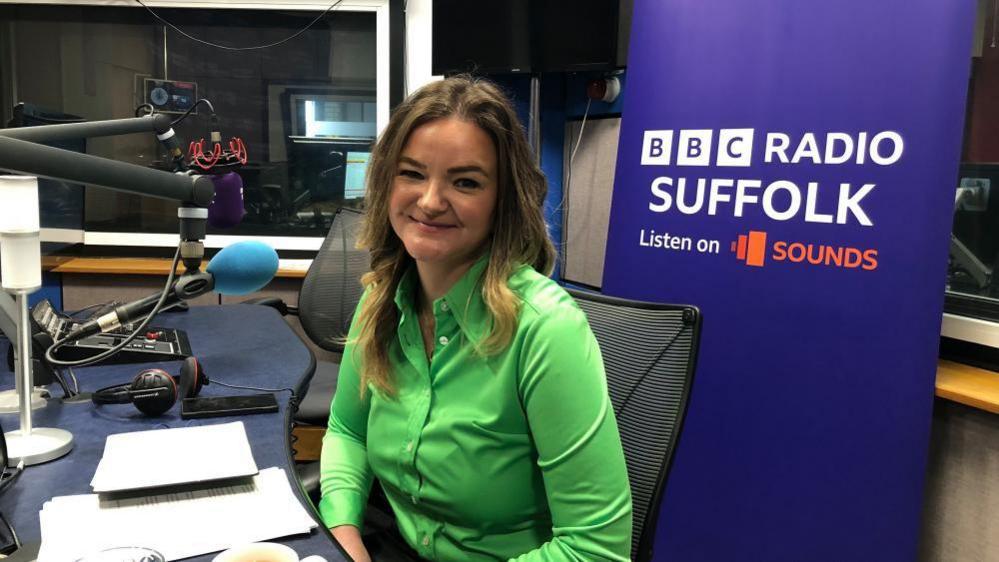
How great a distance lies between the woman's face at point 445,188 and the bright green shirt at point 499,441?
0.07 m

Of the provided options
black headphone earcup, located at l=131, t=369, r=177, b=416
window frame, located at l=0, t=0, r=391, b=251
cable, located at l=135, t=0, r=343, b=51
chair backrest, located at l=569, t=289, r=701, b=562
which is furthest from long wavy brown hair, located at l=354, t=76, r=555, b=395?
cable, located at l=135, t=0, r=343, b=51

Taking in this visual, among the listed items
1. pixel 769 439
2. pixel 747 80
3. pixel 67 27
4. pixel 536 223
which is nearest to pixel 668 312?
pixel 536 223

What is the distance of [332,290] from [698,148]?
156 cm

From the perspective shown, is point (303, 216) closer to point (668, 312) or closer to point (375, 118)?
point (375, 118)

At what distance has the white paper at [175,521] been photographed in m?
0.87

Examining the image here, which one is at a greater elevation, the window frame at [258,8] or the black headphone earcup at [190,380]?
the window frame at [258,8]

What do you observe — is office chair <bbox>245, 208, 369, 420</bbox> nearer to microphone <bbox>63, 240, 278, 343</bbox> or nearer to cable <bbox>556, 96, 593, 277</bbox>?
cable <bbox>556, 96, 593, 277</bbox>

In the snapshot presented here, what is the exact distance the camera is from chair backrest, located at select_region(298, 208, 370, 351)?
2.80 metres

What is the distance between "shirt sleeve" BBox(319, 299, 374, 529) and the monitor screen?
8.15 feet

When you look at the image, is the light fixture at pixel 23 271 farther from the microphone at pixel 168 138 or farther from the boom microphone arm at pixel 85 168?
the microphone at pixel 168 138

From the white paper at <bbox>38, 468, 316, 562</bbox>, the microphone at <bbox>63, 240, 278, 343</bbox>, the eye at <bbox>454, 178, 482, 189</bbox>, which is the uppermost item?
the eye at <bbox>454, 178, 482, 189</bbox>

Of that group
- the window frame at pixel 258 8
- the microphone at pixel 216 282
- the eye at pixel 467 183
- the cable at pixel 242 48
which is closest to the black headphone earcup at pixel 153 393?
the microphone at pixel 216 282

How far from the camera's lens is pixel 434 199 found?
107 centimetres

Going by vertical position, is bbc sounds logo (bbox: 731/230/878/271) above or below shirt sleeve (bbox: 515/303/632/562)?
above
